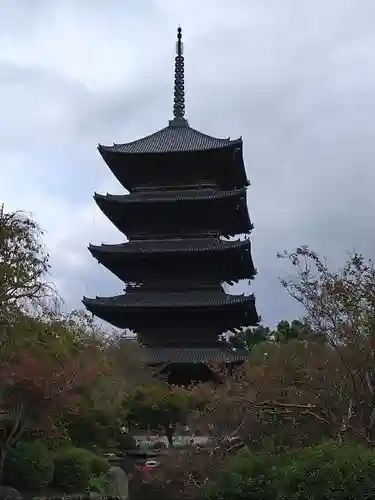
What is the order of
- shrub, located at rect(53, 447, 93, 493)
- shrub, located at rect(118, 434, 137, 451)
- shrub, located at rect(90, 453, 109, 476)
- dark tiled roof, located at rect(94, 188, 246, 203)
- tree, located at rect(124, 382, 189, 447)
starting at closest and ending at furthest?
1. shrub, located at rect(53, 447, 93, 493)
2. shrub, located at rect(90, 453, 109, 476)
3. shrub, located at rect(118, 434, 137, 451)
4. tree, located at rect(124, 382, 189, 447)
5. dark tiled roof, located at rect(94, 188, 246, 203)

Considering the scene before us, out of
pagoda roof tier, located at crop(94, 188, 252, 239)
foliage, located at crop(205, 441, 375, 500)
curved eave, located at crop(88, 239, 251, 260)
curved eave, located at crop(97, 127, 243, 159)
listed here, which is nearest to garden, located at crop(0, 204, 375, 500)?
foliage, located at crop(205, 441, 375, 500)

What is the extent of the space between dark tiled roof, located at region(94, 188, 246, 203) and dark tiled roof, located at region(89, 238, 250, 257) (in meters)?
2.00

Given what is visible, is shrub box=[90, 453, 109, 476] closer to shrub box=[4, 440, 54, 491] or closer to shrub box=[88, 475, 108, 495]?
shrub box=[88, 475, 108, 495]

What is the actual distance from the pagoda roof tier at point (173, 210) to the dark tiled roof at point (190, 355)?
579cm

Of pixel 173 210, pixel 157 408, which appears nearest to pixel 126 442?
pixel 157 408

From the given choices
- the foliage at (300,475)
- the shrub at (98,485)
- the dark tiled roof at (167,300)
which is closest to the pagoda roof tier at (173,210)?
the dark tiled roof at (167,300)

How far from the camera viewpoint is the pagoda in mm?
31297

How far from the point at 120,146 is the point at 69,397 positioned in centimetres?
1995

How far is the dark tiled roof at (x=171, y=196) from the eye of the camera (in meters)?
32.1

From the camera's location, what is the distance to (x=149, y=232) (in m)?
33.8

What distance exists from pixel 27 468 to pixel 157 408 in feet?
29.6

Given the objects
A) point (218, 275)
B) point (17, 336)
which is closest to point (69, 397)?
point (17, 336)

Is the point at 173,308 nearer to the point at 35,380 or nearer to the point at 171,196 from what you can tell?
the point at 171,196

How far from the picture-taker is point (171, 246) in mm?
32219
